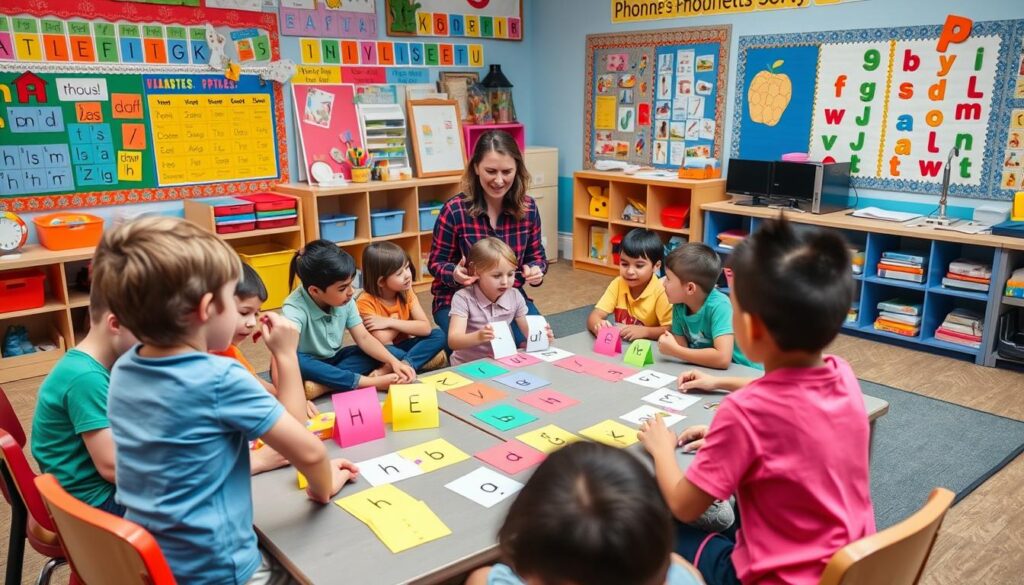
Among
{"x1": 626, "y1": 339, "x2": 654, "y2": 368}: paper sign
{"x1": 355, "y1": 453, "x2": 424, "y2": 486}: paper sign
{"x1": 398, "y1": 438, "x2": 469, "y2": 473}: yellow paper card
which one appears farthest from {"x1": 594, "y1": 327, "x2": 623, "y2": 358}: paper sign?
{"x1": 355, "y1": 453, "x2": 424, "y2": 486}: paper sign

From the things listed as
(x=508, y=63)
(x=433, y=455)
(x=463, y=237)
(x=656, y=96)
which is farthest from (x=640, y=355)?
(x=508, y=63)

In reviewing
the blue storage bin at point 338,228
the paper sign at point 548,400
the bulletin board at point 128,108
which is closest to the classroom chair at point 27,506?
the paper sign at point 548,400

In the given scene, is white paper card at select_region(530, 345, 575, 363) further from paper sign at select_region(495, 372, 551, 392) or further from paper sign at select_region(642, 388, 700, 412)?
paper sign at select_region(642, 388, 700, 412)

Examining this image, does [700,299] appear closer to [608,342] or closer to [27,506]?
[608,342]

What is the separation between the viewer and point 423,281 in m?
5.62

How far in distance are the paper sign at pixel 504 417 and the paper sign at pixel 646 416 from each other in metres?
0.23

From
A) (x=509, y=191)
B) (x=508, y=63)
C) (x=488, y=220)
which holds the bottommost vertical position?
(x=488, y=220)

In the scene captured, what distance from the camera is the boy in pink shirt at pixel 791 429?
3.98ft

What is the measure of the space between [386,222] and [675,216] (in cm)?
203

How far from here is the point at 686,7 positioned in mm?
5414

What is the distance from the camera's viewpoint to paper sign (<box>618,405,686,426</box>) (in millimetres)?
1830

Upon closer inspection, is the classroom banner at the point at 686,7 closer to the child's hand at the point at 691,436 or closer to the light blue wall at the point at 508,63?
the light blue wall at the point at 508,63

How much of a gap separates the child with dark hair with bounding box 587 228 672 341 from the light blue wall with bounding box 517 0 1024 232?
8.57 feet

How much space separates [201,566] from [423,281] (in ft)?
14.4
